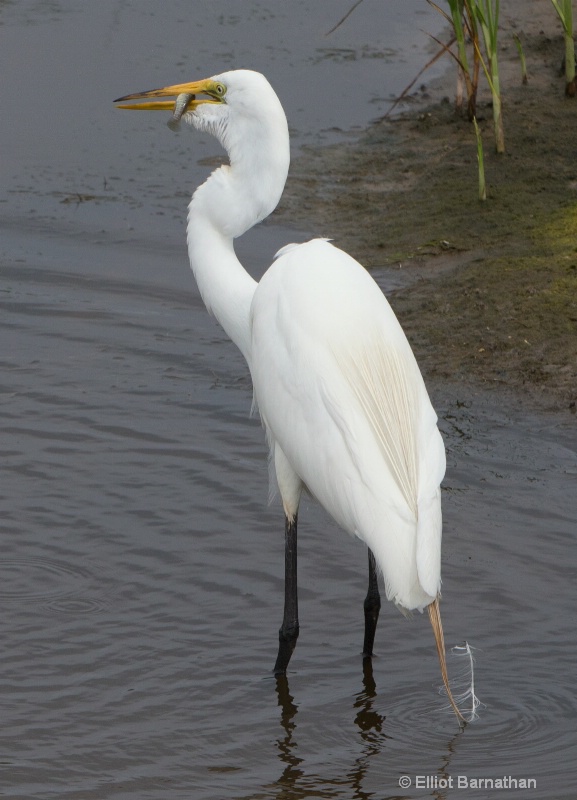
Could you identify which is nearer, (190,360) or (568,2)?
(190,360)

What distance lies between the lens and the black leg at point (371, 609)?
13.5 ft

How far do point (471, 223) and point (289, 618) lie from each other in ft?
12.8

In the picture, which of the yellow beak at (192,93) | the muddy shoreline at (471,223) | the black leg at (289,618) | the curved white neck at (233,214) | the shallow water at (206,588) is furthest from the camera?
the muddy shoreline at (471,223)

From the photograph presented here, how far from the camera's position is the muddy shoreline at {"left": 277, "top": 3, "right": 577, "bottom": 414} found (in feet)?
20.0

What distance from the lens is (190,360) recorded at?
617cm

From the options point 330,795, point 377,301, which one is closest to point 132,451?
point 377,301

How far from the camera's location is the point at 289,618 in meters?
4.08

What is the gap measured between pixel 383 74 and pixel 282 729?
7395 millimetres

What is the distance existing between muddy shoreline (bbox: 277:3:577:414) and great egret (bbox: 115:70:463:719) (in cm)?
191

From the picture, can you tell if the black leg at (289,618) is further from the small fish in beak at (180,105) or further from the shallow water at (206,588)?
the small fish in beak at (180,105)

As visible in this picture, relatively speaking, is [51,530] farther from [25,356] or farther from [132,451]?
[25,356]
